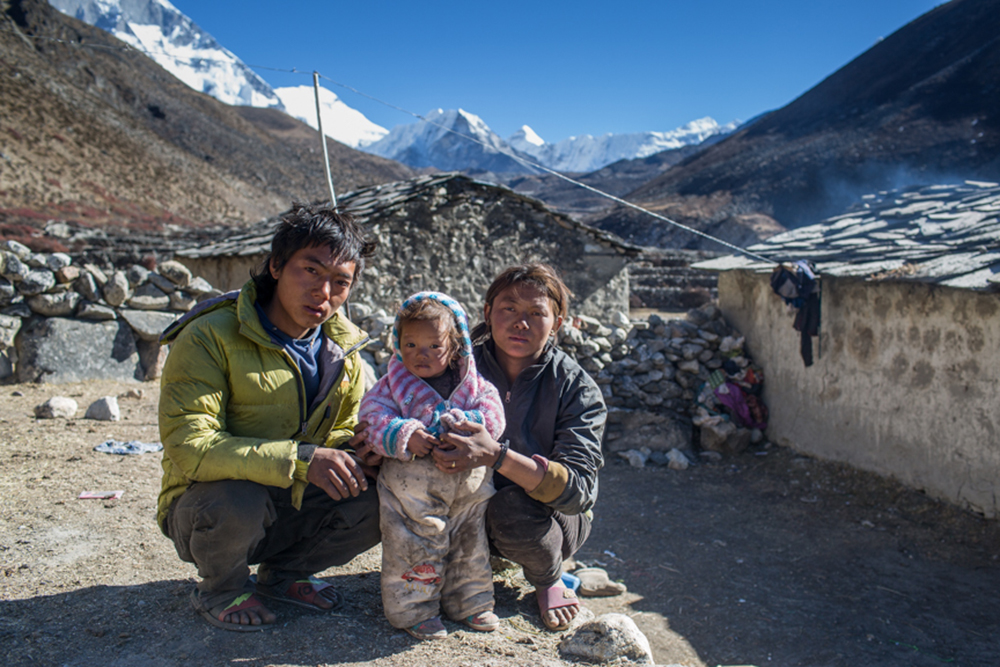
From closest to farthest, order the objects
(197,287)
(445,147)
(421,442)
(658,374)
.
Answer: (421,442) → (197,287) → (658,374) → (445,147)

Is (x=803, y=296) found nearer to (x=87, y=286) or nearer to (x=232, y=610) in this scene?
(x=232, y=610)

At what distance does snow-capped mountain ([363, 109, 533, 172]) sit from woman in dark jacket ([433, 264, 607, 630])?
105225 millimetres

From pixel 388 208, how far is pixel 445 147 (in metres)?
118

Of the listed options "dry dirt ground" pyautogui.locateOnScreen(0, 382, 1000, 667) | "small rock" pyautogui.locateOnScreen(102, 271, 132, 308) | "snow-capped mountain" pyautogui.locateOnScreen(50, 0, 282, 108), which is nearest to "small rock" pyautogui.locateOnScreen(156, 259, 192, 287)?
"small rock" pyautogui.locateOnScreen(102, 271, 132, 308)

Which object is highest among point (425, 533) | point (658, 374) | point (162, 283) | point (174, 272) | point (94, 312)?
point (174, 272)

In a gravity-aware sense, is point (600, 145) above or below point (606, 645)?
above

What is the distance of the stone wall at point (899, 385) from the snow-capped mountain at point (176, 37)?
11372cm

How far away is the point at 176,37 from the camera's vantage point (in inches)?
4875

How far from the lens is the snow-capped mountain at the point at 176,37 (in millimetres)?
109375

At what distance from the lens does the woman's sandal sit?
223 centimetres

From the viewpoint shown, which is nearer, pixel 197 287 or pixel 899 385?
pixel 899 385

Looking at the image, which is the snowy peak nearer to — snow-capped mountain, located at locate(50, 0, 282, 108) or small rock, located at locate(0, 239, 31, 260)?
snow-capped mountain, located at locate(50, 0, 282, 108)

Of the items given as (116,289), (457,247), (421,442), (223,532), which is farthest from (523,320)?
(457,247)

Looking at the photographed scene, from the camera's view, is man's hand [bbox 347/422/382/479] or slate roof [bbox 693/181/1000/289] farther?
slate roof [bbox 693/181/1000/289]
